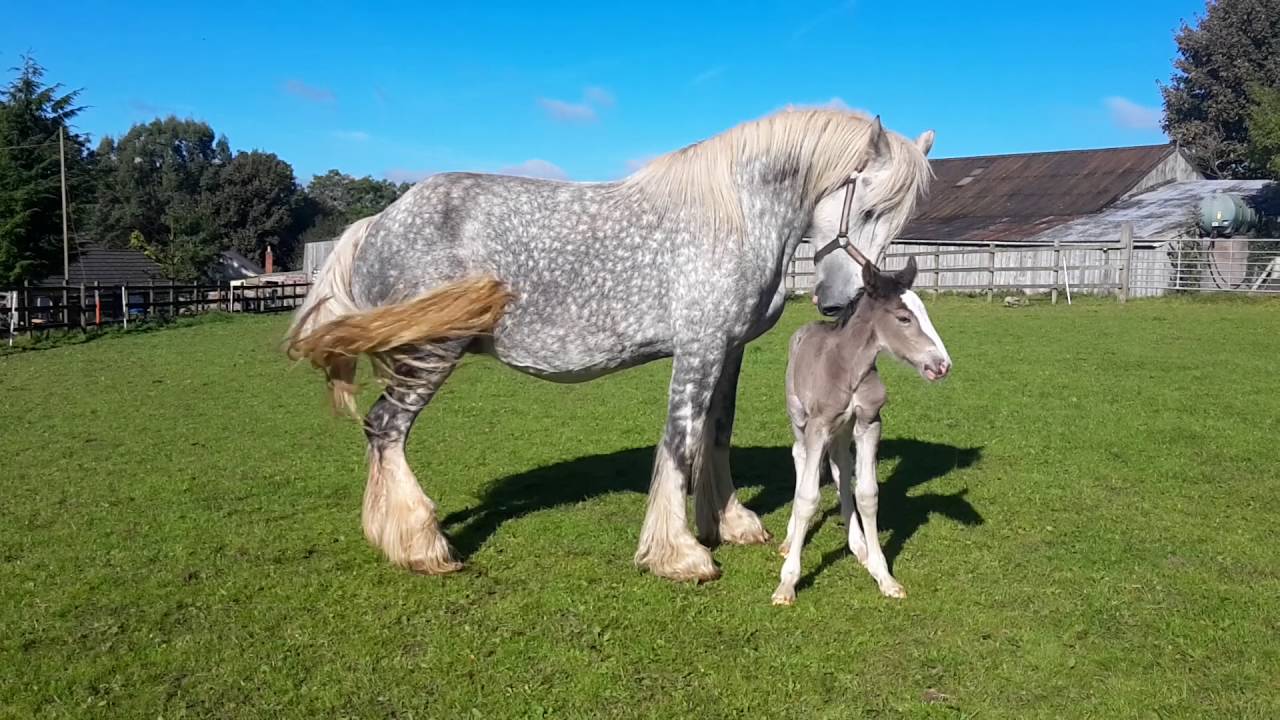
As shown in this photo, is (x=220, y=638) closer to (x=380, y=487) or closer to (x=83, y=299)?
(x=380, y=487)

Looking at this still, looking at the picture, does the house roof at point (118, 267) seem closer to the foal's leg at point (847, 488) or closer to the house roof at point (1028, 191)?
the house roof at point (1028, 191)

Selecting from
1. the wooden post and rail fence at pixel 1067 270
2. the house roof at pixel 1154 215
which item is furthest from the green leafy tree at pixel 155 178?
the house roof at pixel 1154 215

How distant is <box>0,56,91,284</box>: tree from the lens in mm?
22594

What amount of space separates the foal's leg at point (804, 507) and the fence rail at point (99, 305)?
19432 millimetres

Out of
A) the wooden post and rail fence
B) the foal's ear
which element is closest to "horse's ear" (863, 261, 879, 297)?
the foal's ear

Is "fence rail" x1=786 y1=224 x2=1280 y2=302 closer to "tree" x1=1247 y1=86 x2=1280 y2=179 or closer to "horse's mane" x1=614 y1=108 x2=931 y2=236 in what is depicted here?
"tree" x1=1247 y1=86 x2=1280 y2=179

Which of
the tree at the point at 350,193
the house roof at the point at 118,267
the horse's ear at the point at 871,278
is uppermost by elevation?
the tree at the point at 350,193

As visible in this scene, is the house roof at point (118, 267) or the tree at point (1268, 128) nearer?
the tree at point (1268, 128)

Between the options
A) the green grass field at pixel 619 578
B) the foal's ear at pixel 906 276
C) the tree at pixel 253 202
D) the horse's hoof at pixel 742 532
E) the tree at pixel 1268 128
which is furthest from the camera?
the tree at pixel 253 202

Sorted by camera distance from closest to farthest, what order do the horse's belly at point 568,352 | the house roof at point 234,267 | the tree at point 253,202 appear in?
1. the horse's belly at point 568,352
2. the house roof at point 234,267
3. the tree at point 253,202

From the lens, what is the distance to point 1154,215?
3231cm

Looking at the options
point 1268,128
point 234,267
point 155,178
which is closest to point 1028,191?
point 1268,128

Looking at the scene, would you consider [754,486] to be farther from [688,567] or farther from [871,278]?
[871,278]

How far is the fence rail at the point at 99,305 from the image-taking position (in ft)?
69.5
